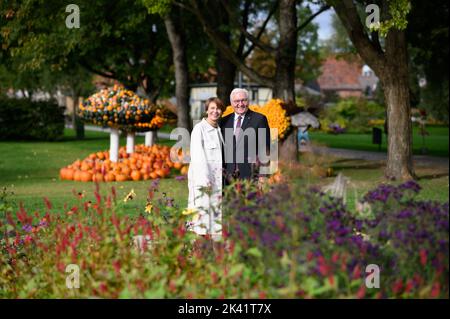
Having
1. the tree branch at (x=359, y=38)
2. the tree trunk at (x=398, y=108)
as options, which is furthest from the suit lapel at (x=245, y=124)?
the tree trunk at (x=398, y=108)

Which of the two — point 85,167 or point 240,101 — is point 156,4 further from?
point 240,101

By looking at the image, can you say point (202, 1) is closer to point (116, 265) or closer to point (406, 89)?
point (406, 89)

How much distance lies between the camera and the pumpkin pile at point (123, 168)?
1972cm

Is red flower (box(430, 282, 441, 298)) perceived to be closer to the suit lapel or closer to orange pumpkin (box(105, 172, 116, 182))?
the suit lapel

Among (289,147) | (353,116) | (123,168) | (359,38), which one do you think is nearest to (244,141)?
(359,38)

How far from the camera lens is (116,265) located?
546cm

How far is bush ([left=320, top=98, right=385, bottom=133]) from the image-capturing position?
53.5m

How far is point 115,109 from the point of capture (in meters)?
20.3

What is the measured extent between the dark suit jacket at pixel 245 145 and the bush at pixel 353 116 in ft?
140

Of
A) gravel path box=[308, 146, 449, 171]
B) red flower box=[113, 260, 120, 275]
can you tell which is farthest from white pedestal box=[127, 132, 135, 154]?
red flower box=[113, 260, 120, 275]

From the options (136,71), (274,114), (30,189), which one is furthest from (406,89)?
(136,71)

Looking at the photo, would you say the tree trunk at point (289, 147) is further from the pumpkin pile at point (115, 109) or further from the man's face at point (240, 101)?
the man's face at point (240, 101)

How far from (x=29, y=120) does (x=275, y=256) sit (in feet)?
109
